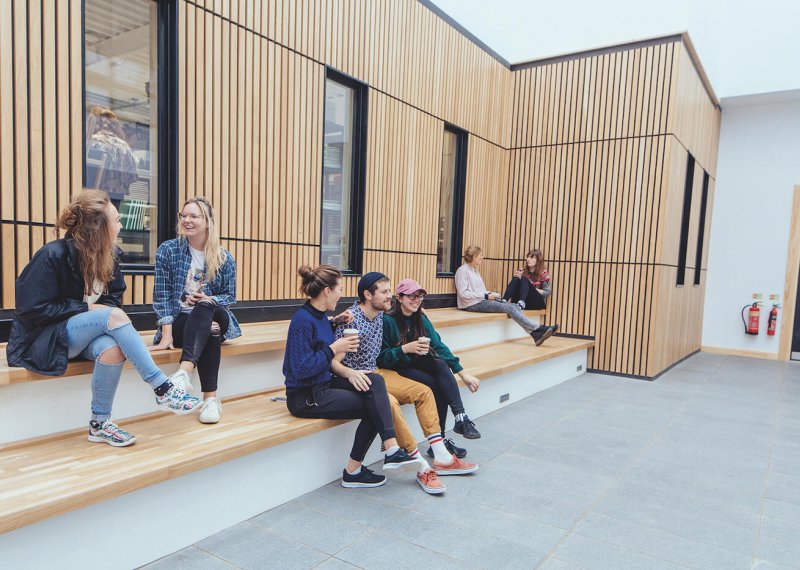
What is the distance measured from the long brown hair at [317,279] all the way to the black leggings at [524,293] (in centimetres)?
422

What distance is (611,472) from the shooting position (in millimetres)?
3479

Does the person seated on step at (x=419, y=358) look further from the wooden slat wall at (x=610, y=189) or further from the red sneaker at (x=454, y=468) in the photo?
the wooden slat wall at (x=610, y=189)

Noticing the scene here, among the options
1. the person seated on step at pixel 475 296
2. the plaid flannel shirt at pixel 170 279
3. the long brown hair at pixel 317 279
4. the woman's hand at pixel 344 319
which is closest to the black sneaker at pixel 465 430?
the woman's hand at pixel 344 319

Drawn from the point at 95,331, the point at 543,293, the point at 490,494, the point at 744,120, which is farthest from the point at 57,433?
the point at 744,120

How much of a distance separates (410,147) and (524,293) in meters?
2.34

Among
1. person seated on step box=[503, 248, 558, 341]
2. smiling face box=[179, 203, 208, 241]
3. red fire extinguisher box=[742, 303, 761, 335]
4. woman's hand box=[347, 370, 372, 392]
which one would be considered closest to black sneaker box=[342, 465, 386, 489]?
woman's hand box=[347, 370, 372, 392]

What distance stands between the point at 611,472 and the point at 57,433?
3126 mm

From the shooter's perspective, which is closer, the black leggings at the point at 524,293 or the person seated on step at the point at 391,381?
the person seated on step at the point at 391,381

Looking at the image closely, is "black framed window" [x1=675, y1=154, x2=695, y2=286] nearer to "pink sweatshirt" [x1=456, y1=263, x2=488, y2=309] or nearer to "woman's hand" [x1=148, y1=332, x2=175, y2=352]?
"pink sweatshirt" [x1=456, y1=263, x2=488, y2=309]

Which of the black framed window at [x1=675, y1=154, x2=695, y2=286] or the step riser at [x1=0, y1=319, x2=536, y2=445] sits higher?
the black framed window at [x1=675, y1=154, x2=695, y2=286]

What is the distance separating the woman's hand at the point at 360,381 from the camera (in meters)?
2.97

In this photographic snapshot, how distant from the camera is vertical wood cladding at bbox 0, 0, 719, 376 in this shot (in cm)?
311

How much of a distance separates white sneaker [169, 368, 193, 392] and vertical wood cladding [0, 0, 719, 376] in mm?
1054

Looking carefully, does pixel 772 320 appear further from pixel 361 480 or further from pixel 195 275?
pixel 195 275
